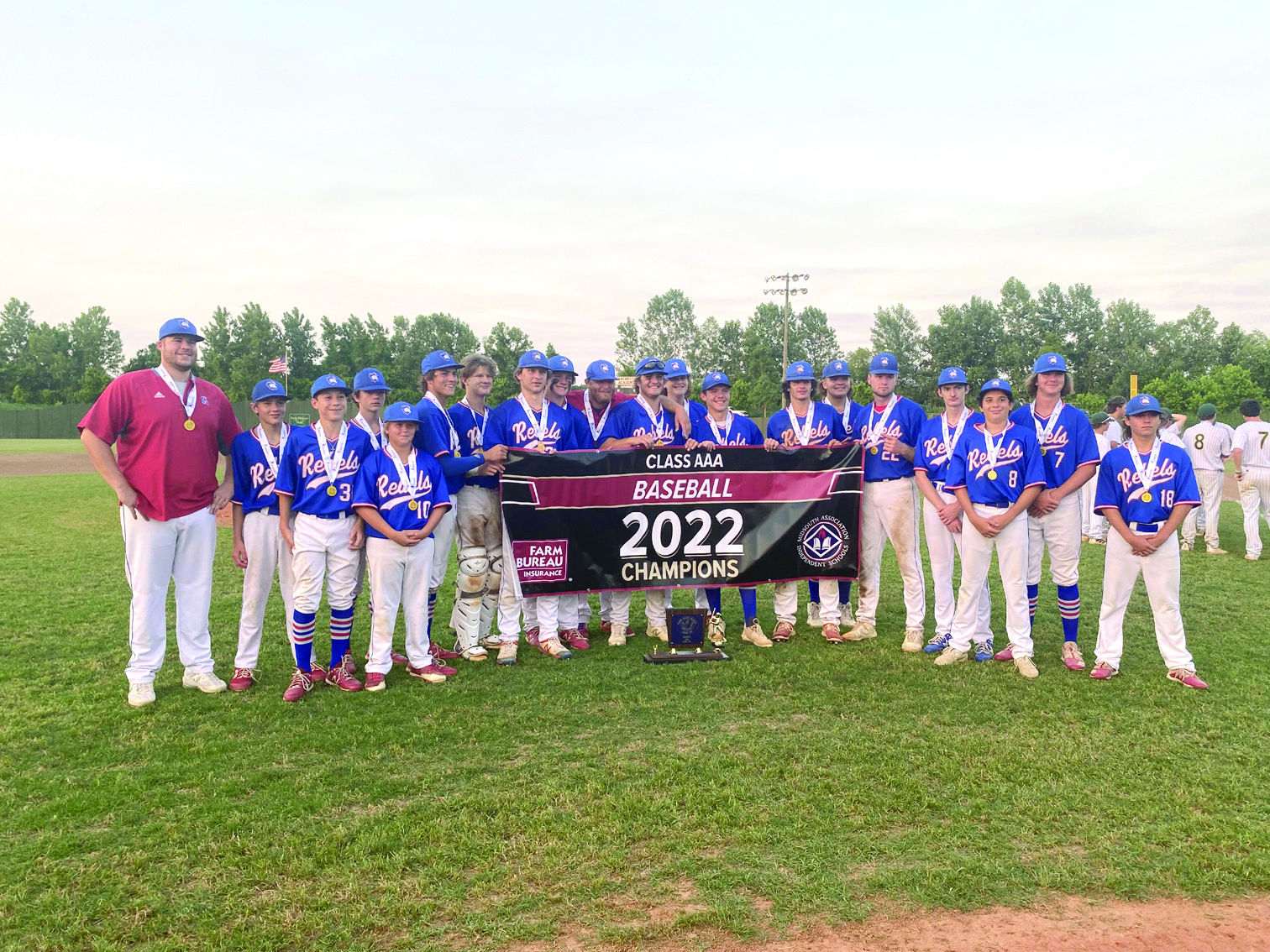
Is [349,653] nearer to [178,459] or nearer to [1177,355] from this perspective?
[178,459]

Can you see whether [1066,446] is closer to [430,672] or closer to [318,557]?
[430,672]

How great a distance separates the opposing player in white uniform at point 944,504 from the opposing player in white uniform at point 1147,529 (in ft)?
2.82

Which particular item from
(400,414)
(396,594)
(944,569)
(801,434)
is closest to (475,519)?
(396,594)

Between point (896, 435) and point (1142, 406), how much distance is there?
1.75 m

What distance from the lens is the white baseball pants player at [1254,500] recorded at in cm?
1060

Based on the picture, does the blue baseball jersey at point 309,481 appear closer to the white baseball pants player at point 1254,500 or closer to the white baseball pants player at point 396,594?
the white baseball pants player at point 396,594

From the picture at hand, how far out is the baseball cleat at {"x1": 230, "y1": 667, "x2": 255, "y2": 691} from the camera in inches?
219

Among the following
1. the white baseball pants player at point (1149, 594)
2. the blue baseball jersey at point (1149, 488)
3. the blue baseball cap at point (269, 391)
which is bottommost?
the white baseball pants player at point (1149, 594)

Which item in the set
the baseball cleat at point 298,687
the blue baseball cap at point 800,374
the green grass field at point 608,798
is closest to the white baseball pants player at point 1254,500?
the green grass field at point 608,798

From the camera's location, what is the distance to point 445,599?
8461mm

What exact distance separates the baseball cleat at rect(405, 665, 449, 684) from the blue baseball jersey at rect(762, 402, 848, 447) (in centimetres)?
344

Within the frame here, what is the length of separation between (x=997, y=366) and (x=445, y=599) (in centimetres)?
6412

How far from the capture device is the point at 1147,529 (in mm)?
5637

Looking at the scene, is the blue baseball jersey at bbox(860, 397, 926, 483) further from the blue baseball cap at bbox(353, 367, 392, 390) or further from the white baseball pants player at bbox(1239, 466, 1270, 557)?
the white baseball pants player at bbox(1239, 466, 1270, 557)
